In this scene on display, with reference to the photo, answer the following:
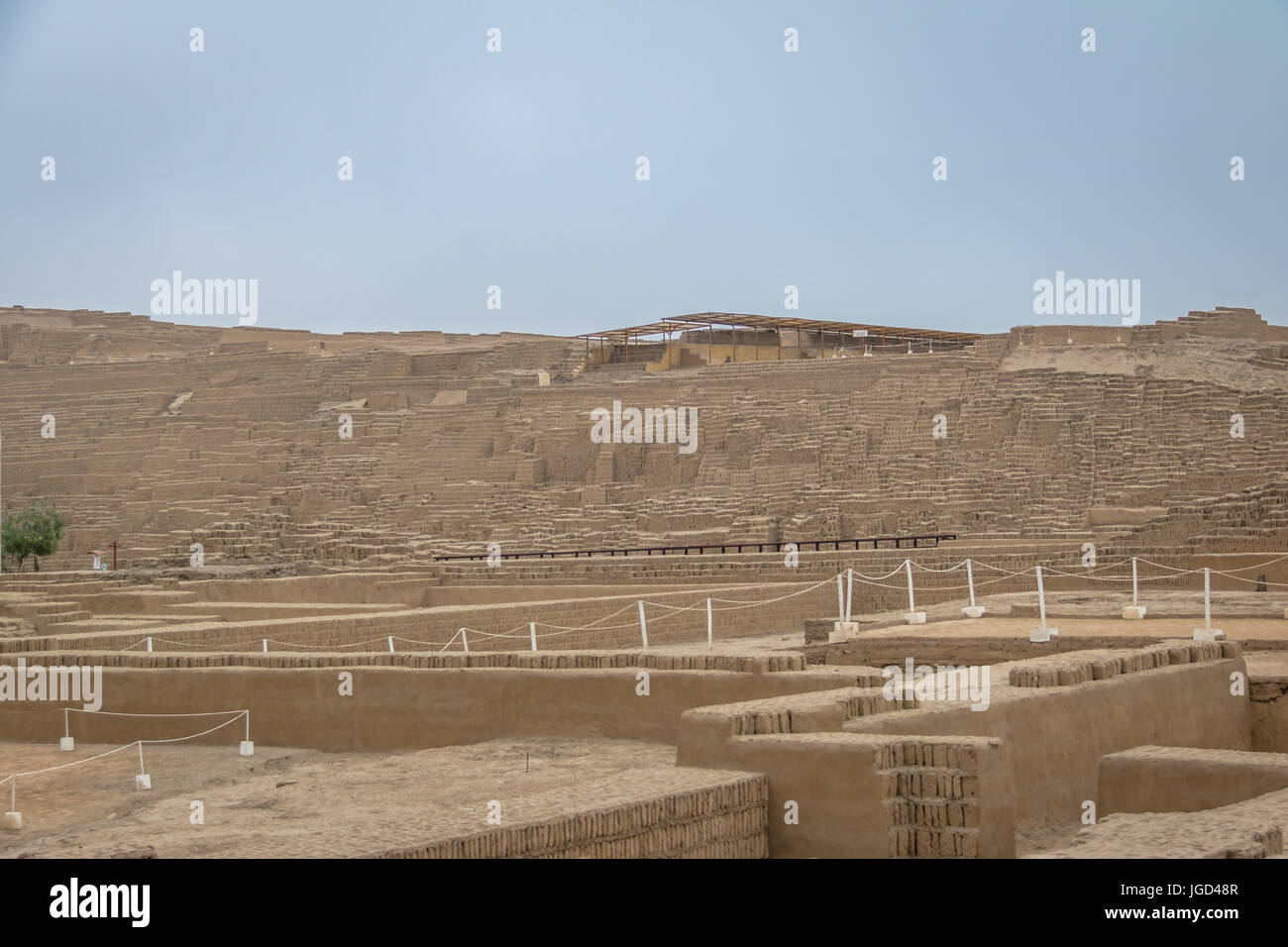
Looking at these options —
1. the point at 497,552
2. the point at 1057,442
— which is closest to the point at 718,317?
the point at 1057,442

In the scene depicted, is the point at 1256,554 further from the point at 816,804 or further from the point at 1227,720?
the point at 816,804

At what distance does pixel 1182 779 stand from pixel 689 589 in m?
13.7

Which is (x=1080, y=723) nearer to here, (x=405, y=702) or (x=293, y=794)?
(x=405, y=702)

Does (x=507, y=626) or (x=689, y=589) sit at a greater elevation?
(x=689, y=589)

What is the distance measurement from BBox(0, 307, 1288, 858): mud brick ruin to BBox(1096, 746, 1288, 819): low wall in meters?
0.02

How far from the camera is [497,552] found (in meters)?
28.0

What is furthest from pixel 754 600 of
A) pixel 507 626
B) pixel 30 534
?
pixel 30 534

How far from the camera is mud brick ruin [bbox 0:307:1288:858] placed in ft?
25.9

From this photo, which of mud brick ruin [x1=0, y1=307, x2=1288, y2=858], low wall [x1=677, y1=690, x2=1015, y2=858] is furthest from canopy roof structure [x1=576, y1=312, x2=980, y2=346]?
low wall [x1=677, y1=690, x2=1015, y2=858]

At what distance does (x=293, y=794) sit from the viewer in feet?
30.1

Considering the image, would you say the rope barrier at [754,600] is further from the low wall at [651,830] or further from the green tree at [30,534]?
the green tree at [30,534]

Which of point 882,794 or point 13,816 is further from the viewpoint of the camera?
point 13,816
